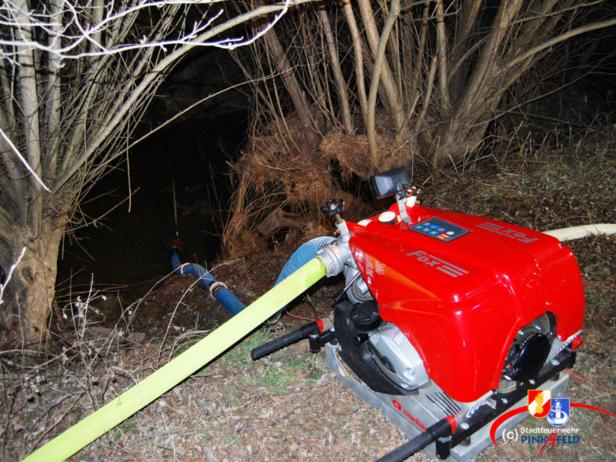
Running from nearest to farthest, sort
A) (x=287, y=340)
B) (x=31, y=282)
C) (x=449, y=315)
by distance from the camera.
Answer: (x=449, y=315)
(x=287, y=340)
(x=31, y=282)

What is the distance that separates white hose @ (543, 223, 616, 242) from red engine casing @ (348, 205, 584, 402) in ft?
2.00

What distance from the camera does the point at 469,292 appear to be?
73.9 inches

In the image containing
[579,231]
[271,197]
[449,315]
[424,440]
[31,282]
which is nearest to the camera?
[449,315]

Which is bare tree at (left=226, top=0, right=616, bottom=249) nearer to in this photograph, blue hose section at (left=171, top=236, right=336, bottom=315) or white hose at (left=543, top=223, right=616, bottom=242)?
blue hose section at (left=171, top=236, right=336, bottom=315)

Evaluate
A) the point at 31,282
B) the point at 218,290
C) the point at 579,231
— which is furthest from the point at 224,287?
the point at 579,231

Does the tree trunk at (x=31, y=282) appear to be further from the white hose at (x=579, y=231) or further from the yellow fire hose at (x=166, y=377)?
the white hose at (x=579, y=231)

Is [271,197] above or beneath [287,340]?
beneath

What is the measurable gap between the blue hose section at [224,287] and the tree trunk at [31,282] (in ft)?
3.02

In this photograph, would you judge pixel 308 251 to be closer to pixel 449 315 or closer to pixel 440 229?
pixel 440 229

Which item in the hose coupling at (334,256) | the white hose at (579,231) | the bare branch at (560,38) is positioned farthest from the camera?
the bare branch at (560,38)

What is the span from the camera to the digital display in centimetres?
220

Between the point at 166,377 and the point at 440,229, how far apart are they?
1339 millimetres

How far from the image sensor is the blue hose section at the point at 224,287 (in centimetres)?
263

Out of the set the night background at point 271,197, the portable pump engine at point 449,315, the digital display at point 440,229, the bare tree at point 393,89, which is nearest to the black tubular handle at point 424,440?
the portable pump engine at point 449,315
